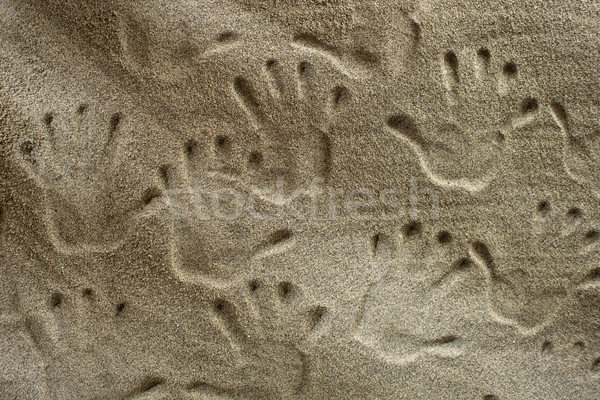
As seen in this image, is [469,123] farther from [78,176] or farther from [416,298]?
→ [78,176]

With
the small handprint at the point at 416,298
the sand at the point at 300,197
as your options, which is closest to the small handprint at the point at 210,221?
the sand at the point at 300,197

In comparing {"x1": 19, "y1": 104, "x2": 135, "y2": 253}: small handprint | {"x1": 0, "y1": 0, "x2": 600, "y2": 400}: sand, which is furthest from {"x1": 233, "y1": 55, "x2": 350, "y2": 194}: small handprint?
{"x1": 19, "y1": 104, "x2": 135, "y2": 253}: small handprint

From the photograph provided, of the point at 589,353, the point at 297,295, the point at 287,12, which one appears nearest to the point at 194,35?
the point at 287,12

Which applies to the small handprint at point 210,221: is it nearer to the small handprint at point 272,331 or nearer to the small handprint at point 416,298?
the small handprint at point 272,331

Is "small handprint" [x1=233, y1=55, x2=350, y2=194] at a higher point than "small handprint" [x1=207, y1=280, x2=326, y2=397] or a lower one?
higher

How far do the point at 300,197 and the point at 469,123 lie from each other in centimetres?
33

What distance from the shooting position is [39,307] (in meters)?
0.82

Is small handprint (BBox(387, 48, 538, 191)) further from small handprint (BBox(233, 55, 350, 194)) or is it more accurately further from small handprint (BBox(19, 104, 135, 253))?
small handprint (BBox(19, 104, 135, 253))

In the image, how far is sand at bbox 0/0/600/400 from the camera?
796 millimetres

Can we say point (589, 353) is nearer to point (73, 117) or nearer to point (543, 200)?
point (543, 200)

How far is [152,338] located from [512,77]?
811 mm

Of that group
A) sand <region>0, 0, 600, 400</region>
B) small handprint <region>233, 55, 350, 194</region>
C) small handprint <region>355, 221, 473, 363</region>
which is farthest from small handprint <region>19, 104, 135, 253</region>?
small handprint <region>355, 221, 473, 363</region>

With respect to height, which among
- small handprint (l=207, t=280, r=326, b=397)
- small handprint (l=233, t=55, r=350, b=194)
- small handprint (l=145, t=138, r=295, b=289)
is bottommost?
small handprint (l=207, t=280, r=326, b=397)

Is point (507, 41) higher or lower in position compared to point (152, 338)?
higher
